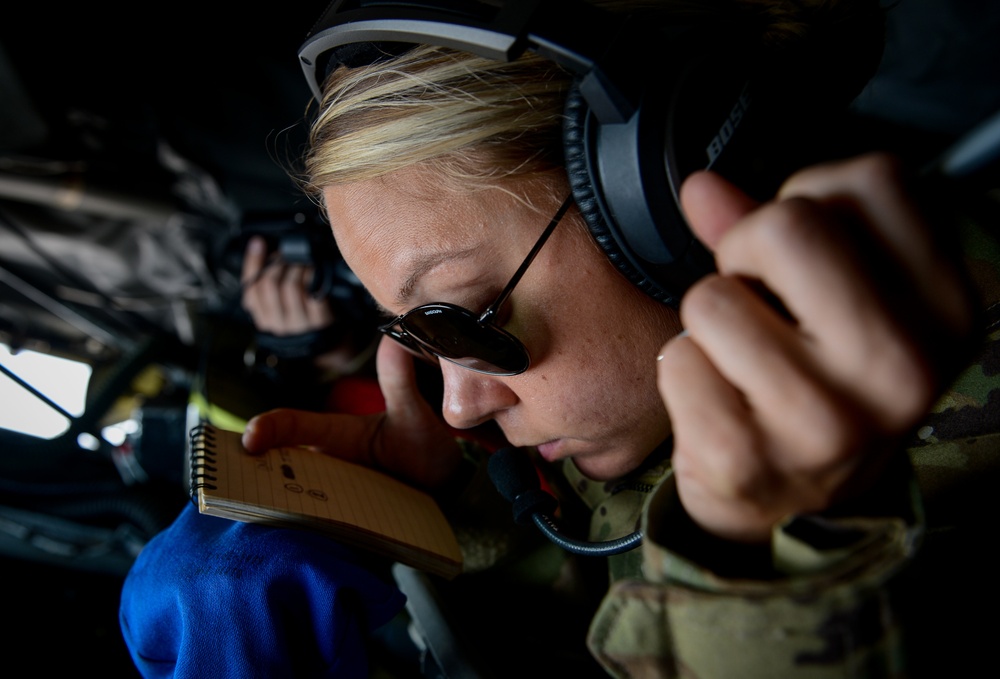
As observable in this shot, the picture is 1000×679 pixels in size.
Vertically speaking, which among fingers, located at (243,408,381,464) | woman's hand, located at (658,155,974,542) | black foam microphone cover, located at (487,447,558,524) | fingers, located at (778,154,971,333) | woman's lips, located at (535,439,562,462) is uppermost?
fingers, located at (778,154,971,333)

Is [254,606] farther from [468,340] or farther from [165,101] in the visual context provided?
[165,101]

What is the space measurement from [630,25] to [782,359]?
331mm

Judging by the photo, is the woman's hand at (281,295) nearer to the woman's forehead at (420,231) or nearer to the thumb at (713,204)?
the woman's forehead at (420,231)

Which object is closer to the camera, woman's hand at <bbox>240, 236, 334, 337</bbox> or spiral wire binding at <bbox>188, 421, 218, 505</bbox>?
spiral wire binding at <bbox>188, 421, 218, 505</bbox>

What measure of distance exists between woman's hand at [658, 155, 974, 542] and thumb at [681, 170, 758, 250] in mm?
26

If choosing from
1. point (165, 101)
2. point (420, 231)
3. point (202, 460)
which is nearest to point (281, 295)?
point (165, 101)

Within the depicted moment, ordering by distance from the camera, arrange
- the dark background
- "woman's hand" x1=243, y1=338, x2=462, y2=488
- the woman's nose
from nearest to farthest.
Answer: the woman's nose < "woman's hand" x1=243, y1=338, x2=462, y2=488 < the dark background

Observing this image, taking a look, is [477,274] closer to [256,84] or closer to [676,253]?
[676,253]

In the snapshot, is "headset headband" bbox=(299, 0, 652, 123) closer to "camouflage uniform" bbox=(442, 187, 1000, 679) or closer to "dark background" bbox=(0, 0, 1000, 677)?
"camouflage uniform" bbox=(442, 187, 1000, 679)

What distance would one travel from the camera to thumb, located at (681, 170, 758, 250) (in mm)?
401

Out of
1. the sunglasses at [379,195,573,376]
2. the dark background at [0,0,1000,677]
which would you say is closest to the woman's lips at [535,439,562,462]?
the sunglasses at [379,195,573,376]

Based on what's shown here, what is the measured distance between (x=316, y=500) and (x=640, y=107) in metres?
0.56

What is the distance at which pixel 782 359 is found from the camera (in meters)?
0.35

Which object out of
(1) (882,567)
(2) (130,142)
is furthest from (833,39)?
(2) (130,142)
